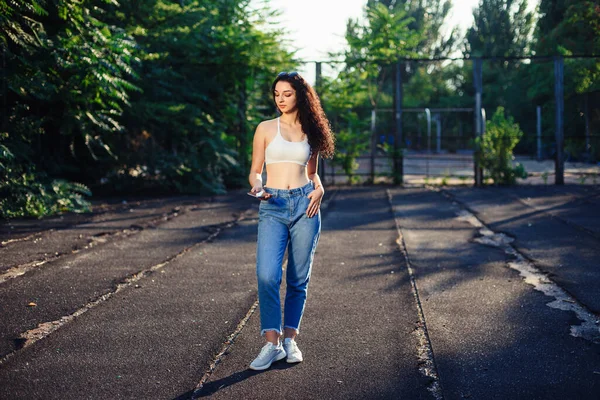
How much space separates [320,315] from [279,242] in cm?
159

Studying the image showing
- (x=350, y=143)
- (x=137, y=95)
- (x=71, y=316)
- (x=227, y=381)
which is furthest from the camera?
(x=350, y=143)

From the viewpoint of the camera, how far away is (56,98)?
1278 cm

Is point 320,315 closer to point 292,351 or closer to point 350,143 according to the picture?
point 292,351

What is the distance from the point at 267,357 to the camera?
4.61 m

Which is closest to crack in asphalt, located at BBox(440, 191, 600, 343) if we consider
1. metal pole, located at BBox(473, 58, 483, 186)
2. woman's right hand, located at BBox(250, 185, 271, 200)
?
woman's right hand, located at BBox(250, 185, 271, 200)

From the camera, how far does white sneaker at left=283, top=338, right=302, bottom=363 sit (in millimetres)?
4711

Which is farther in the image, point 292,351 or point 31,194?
point 31,194

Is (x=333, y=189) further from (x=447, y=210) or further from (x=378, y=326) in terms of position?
(x=378, y=326)

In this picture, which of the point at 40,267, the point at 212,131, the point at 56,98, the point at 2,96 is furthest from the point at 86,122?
the point at 40,267

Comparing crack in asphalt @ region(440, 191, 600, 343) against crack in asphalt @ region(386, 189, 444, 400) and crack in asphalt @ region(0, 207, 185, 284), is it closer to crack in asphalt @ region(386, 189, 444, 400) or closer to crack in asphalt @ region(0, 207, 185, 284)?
crack in asphalt @ region(386, 189, 444, 400)

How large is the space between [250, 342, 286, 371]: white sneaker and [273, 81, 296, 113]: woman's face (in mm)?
1532

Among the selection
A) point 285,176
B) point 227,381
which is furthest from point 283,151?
point 227,381

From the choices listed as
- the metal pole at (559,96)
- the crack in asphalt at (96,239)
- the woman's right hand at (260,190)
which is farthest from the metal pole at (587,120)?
the woman's right hand at (260,190)

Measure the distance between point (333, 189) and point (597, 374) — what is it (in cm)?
1524
